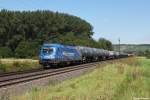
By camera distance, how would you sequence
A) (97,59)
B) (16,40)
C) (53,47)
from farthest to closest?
(16,40) < (97,59) < (53,47)

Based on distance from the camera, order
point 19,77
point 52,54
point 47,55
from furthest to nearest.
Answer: point 47,55, point 52,54, point 19,77

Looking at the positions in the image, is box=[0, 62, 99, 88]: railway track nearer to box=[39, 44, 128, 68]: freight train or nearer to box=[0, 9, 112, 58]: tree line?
box=[39, 44, 128, 68]: freight train

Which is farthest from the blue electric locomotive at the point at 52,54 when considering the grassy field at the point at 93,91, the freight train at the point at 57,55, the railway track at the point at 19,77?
the grassy field at the point at 93,91

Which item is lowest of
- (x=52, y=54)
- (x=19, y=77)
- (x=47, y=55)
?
(x=19, y=77)

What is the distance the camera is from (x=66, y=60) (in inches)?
1977

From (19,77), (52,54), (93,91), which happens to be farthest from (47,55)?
(93,91)

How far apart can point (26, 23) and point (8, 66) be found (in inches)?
3653

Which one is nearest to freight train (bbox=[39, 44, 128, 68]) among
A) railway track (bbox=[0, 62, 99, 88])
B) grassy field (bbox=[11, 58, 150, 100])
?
railway track (bbox=[0, 62, 99, 88])

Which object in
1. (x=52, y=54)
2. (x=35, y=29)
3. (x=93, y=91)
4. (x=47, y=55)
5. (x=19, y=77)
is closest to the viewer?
(x=93, y=91)

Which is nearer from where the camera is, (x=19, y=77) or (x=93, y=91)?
(x=93, y=91)

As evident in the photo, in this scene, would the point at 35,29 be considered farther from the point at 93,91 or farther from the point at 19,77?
the point at 93,91

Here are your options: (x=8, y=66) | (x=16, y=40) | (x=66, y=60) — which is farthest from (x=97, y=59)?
(x=16, y=40)

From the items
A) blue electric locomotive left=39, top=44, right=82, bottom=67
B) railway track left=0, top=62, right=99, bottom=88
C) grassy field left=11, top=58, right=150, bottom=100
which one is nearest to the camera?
grassy field left=11, top=58, right=150, bottom=100

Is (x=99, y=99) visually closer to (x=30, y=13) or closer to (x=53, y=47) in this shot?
(x=53, y=47)
